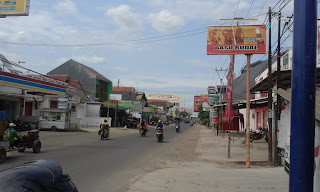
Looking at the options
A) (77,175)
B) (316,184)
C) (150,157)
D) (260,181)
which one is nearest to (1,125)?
(77,175)

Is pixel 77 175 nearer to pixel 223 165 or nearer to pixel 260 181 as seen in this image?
pixel 260 181

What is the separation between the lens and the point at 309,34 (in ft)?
10.00

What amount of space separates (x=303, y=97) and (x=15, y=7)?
15.3 m

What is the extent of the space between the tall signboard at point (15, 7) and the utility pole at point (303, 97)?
48.0 ft

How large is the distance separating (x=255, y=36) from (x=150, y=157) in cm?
710

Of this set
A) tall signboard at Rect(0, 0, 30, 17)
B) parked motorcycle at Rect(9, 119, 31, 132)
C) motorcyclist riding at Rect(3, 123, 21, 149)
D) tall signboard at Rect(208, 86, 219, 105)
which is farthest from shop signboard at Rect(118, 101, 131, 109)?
motorcyclist riding at Rect(3, 123, 21, 149)

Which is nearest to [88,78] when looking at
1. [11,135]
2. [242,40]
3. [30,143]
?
[30,143]

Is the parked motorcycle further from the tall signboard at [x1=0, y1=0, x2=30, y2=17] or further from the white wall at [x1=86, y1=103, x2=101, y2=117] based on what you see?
the white wall at [x1=86, y1=103, x2=101, y2=117]

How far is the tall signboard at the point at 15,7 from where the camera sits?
15.0 metres

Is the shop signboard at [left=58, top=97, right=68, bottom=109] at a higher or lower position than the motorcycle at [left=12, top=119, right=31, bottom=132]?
higher

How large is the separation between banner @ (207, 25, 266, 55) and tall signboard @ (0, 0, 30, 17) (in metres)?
9.30

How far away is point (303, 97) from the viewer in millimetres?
3000

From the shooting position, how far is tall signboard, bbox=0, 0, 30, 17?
15.0 meters

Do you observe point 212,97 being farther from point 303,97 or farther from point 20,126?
point 303,97
